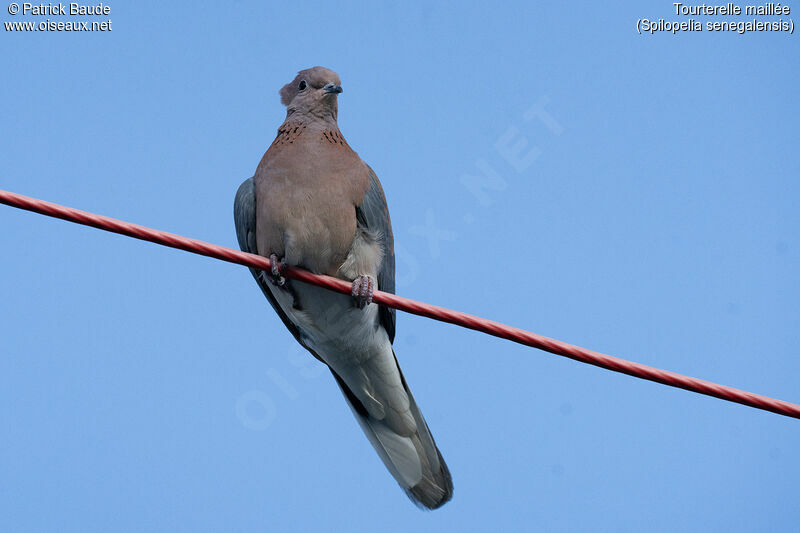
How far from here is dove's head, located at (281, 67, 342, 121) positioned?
4.88 meters

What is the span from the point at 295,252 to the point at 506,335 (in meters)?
1.52

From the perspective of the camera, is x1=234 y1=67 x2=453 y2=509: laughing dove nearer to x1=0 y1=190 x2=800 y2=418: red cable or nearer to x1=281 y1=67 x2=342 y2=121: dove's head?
x1=281 y1=67 x2=342 y2=121: dove's head

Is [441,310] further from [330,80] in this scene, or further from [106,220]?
[330,80]

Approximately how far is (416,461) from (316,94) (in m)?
2.16

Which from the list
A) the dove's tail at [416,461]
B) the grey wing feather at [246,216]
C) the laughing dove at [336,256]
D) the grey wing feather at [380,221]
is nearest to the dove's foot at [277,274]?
the laughing dove at [336,256]

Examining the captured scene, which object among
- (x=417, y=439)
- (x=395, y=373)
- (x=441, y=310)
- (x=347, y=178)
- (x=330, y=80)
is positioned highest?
(x=330, y=80)

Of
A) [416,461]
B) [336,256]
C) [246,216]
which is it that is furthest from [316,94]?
[416,461]

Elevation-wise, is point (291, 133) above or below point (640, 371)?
above

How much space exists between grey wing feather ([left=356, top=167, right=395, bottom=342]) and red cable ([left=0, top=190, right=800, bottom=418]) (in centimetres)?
125

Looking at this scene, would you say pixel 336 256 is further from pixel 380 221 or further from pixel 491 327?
pixel 491 327

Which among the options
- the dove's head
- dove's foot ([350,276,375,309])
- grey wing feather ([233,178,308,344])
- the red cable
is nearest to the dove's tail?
dove's foot ([350,276,375,309])

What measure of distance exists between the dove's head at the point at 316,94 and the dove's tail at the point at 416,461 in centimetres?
157

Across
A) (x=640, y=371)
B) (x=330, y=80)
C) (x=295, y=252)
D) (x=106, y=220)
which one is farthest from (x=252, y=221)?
(x=640, y=371)

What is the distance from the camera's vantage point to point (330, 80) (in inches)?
196
